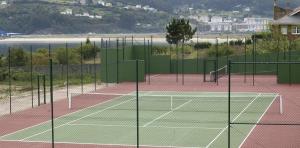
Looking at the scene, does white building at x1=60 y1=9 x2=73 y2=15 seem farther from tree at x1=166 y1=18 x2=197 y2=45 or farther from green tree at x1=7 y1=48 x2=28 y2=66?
green tree at x1=7 y1=48 x2=28 y2=66

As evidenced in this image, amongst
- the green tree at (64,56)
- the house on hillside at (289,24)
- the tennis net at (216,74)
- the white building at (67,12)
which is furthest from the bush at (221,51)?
the white building at (67,12)

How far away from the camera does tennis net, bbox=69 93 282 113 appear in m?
25.9

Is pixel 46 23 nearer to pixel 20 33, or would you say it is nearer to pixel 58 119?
pixel 20 33

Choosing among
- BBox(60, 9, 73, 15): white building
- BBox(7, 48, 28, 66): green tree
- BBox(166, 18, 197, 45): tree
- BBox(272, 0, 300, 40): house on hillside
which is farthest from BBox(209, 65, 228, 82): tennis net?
BBox(60, 9, 73, 15): white building

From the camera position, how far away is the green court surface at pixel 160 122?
61.3 ft

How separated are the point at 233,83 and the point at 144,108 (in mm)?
12136

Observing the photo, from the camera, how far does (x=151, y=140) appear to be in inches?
734

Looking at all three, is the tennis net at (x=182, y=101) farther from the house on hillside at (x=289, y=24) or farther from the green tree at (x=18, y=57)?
the house on hillside at (x=289, y=24)

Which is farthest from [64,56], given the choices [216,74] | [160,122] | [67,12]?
[67,12]

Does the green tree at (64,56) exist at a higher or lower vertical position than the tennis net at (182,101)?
higher

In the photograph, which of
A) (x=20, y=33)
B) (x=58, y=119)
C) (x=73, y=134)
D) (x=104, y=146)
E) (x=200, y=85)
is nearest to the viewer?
(x=104, y=146)

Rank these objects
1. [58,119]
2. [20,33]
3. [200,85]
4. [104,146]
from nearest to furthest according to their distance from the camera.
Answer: [104,146], [58,119], [200,85], [20,33]

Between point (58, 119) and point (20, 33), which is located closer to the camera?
point (58, 119)

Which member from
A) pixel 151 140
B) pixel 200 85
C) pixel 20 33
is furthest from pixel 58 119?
pixel 20 33
